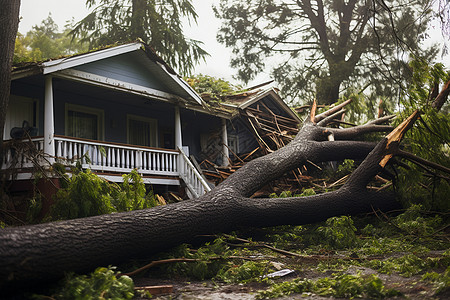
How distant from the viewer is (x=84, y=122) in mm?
13500

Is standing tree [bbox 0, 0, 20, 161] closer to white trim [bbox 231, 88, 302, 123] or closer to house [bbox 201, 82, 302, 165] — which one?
house [bbox 201, 82, 302, 165]

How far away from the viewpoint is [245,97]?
17969mm

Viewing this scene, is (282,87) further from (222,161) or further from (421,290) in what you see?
(421,290)

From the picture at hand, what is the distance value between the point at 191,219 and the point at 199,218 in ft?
0.61

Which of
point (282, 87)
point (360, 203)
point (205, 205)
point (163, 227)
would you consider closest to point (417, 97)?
point (360, 203)

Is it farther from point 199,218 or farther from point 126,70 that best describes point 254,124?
point 199,218

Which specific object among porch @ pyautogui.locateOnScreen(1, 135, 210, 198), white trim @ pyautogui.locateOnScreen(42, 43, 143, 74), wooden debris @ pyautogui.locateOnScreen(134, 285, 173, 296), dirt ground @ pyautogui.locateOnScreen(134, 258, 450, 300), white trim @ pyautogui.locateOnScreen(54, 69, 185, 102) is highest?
white trim @ pyautogui.locateOnScreen(42, 43, 143, 74)

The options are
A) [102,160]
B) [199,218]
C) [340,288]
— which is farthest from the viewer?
[102,160]

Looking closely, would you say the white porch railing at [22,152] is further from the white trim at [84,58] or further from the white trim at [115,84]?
the white trim at [115,84]

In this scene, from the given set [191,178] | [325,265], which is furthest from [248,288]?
[191,178]

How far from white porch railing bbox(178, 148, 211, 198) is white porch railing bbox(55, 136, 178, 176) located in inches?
8.8

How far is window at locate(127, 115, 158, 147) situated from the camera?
15.0 m

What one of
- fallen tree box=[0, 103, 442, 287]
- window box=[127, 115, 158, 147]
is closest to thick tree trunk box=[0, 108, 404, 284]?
fallen tree box=[0, 103, 442, 287]

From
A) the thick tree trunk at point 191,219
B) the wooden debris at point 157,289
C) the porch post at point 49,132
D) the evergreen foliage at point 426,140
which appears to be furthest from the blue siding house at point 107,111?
the wooden debris at point 157,289
